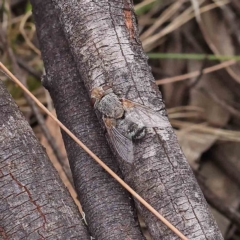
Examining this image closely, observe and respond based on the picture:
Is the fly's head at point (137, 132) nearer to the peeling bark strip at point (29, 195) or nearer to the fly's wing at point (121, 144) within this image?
the fly's wing at point (121, 144)

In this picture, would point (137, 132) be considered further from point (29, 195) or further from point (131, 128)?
point (29, 195)

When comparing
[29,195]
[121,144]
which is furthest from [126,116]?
[29,195]

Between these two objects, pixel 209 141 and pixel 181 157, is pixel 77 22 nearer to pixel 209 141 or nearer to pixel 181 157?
pixel 181 157

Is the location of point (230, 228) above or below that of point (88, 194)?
below

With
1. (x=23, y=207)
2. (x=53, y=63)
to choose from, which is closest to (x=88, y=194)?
(x=23, y=207)

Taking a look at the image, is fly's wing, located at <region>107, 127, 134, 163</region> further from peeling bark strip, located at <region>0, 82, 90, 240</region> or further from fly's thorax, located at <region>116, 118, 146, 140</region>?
peeling bark strip, located at <region>0, 82, 90, 240</region>

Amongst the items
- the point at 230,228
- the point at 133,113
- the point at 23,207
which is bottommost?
the point at 230,228

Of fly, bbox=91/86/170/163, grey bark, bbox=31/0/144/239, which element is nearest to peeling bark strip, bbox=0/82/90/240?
grey bark, bbox=31/0/144/239
